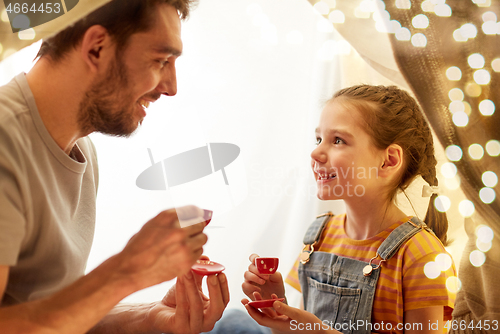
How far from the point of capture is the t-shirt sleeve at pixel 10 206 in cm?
56

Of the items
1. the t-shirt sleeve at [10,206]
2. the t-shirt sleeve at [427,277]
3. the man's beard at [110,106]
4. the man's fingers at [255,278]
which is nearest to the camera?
the t-shirt sleeve at [10,206]

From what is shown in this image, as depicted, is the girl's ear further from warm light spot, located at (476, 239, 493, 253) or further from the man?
the man

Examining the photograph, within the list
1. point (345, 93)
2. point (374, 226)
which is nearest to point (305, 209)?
point (374, 226)

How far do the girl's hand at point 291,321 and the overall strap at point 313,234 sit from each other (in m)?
0.20

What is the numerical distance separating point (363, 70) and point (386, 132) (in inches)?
9.5

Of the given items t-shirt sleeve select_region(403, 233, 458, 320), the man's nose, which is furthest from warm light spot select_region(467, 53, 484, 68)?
the man's nose

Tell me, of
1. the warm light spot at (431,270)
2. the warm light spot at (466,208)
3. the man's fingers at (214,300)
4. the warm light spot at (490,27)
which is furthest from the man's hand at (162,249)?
the warm light spot at (490,27)

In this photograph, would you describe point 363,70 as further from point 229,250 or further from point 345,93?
point 229,250

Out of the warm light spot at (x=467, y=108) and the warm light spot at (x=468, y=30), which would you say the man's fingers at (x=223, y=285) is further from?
the warm light spot at (x=468, y=30)

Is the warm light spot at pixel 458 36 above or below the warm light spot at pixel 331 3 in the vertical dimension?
below

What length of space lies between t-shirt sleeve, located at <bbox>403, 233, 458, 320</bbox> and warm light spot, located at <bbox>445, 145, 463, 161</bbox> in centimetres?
24

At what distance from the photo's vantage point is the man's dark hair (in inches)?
25.9

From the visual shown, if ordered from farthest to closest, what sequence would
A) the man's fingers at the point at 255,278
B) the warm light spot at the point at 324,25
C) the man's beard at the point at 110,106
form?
the warm light spot at the point at 324,25 → the man's fingers at the point at 255,278 → the man's beard at the point at 110,106

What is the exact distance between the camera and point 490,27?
3.08 feet
